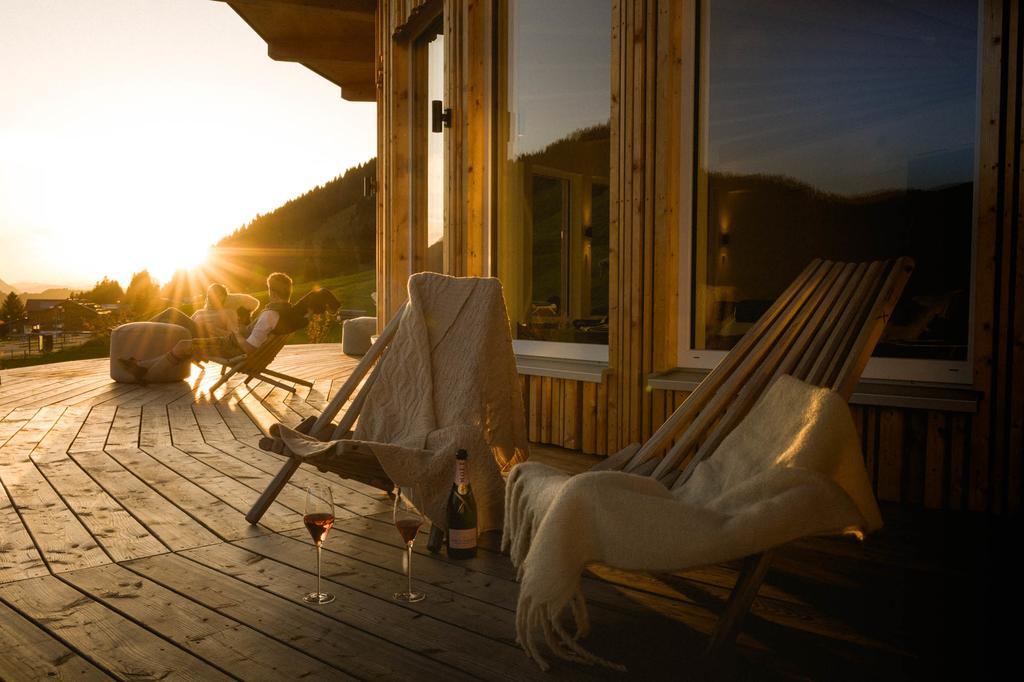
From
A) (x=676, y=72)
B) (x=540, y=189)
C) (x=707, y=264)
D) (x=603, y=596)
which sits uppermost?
(x=676, y=72)

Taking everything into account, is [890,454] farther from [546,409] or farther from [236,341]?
[236,341]

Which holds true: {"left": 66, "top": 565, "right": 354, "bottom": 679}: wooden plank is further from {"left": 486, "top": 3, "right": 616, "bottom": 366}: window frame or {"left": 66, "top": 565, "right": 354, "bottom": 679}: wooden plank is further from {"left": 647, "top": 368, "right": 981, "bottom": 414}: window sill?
{"left": 486, "top": 3, "right": 616, "bottom": 366}: window frame

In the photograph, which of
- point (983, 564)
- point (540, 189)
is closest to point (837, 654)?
point (983, 564)

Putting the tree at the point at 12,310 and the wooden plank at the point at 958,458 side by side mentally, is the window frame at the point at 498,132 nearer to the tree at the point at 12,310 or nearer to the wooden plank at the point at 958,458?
the wooden plank at the point at 958,458

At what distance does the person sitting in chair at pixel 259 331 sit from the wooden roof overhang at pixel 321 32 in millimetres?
2478

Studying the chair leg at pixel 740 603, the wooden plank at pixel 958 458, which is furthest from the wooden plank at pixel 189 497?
the wooden plank at pixel 958 458

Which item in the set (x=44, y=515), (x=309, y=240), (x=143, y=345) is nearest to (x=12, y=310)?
(x=143, y=345)

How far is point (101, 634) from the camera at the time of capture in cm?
180

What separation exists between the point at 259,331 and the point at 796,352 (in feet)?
16.9

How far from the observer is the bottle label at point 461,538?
2426 mm

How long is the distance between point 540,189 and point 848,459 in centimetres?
325

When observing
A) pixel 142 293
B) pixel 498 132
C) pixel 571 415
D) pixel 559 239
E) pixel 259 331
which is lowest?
pixel 571 415

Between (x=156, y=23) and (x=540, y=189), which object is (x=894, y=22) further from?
(x=156, y=23)

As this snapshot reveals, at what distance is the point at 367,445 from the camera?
92.3 inches
